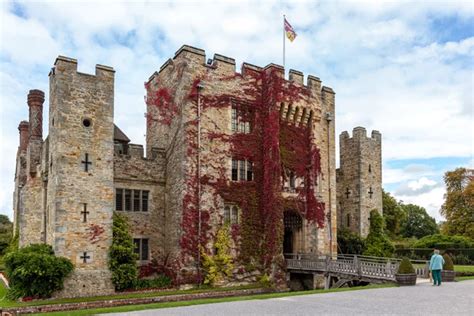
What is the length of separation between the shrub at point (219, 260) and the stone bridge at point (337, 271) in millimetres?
3955

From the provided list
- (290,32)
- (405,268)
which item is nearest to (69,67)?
(290,32)

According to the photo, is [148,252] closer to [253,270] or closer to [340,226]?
[253,270]

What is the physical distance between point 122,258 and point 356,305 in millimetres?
13145

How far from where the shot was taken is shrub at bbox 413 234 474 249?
3969 cm

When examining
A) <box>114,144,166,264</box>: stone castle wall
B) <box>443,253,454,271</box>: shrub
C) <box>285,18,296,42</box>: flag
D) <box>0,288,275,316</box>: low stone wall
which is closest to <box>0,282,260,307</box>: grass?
<box>0,288,275,316</box>: low stone wall

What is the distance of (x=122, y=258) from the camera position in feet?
73.5

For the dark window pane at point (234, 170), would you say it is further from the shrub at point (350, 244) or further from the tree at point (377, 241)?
the tree at point (377, 241)

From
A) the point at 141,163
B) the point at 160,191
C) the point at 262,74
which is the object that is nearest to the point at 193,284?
the point at 160,191

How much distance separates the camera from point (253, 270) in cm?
2562

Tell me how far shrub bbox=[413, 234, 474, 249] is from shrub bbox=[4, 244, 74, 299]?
33.2m

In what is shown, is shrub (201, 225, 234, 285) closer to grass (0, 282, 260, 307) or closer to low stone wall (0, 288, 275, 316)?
grass (0, 282, 260, 307)

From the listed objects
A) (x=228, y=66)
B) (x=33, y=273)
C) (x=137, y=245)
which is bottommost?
(x=33, y=273)

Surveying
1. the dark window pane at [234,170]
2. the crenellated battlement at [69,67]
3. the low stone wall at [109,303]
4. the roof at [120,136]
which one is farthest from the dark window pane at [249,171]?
the crenellated battlement at [69,67]

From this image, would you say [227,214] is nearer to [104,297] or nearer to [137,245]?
[137,245]
